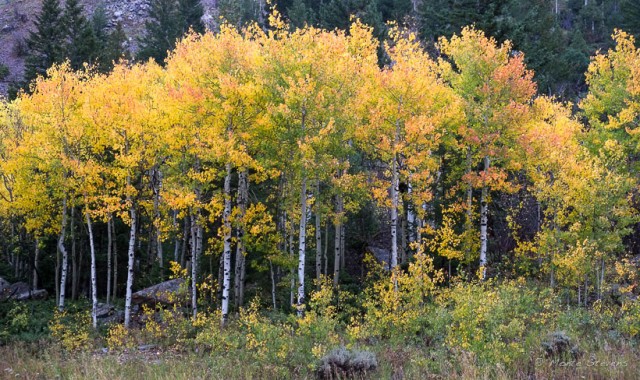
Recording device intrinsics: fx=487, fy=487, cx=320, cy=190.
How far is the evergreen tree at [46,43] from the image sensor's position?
37312mm

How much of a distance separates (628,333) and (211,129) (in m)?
13.1

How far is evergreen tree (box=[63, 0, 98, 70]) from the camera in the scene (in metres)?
37.8

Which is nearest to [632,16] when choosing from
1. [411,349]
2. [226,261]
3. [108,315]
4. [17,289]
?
[226,261]

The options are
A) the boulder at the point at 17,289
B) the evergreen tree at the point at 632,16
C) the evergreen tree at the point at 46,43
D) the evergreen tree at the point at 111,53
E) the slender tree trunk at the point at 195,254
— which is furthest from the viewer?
the evergreen tree at the point at 632,16

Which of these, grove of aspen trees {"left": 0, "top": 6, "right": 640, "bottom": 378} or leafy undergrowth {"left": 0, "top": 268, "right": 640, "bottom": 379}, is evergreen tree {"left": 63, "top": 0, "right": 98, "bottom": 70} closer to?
grove of aspen trees {"left": 0, "top": 6, "right": 640, "bottom": 378}

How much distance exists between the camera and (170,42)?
44.2 meters

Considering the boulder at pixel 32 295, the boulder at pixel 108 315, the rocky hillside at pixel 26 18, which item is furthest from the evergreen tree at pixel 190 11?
the boulder at pixel 108 315

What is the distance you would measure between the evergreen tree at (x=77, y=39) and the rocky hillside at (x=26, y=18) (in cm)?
2413

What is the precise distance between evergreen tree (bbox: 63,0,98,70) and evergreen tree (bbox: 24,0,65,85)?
1.78ft

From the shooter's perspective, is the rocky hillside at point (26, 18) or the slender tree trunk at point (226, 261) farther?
the rocky hillside at point (26, 18)

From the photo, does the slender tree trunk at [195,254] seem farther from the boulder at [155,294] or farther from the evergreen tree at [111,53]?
the evergreen tree at [111,53]

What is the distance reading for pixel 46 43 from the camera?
38.9m

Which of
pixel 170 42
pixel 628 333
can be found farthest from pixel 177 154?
pixel 170 42

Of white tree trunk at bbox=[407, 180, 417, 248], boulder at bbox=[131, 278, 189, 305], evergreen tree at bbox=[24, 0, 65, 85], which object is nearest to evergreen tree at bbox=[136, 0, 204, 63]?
evergreen tree at bbox=[24, 0, 65, 85]
